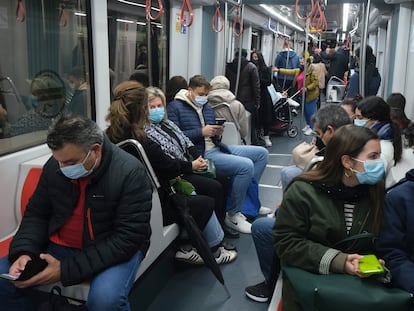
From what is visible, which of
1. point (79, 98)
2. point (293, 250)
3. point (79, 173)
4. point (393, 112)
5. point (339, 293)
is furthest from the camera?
point (393, 112)

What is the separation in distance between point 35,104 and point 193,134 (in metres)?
1.37

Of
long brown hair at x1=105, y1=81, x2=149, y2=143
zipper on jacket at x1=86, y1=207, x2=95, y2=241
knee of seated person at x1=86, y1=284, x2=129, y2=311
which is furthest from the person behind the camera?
long brown hair at x1=105, y1=81, x2=149, y2=143

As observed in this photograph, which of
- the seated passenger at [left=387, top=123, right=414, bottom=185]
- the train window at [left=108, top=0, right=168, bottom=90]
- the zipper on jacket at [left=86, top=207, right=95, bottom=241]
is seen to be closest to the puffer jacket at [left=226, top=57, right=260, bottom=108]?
the train window at [left=108, top=0, right=168, bottom=90]

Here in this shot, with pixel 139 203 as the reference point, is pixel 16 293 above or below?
below

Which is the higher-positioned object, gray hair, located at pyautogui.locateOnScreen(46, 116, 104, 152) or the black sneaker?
gray hair, located at pyautogui.locateOnScreen(46, 116, 104, 152)

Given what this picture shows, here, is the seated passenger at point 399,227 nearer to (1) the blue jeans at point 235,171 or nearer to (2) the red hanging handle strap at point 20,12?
(1) the blue jeans at point 235,171

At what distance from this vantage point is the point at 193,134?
3.89 m

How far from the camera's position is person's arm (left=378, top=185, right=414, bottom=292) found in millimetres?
1811

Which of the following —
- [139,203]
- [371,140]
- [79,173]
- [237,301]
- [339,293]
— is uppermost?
[371,140]

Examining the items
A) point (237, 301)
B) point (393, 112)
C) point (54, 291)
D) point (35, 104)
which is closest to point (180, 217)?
point (237, 301)

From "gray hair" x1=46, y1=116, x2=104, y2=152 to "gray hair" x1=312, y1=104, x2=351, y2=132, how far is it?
1.60 meters

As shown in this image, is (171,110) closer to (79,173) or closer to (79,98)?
(79,98)

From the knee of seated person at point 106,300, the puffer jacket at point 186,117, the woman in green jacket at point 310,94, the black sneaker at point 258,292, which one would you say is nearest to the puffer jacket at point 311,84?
the woman in green jacket at point 310,94

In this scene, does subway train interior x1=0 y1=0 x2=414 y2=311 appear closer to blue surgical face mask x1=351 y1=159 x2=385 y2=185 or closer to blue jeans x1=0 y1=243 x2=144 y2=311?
blue jeans x1=0 y1=243 x2=144 y2=311
